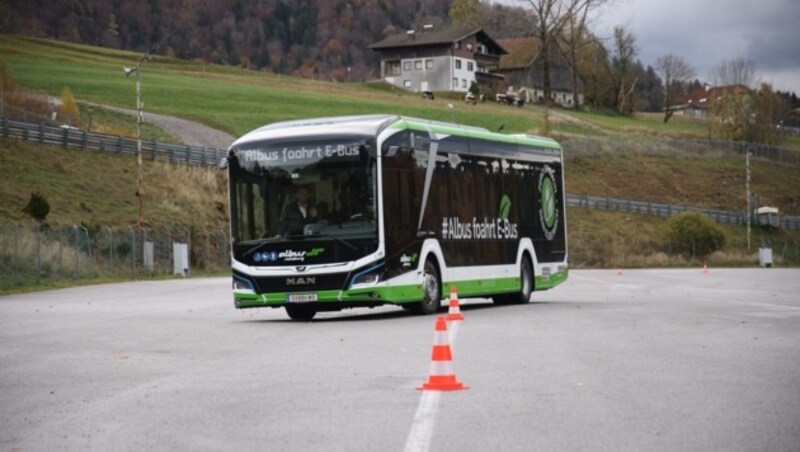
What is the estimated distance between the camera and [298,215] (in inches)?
984

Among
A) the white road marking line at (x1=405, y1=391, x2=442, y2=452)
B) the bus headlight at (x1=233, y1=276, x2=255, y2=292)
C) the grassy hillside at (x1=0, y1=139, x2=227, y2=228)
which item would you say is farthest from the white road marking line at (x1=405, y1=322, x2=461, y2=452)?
the grassy hillside at (x1=0, y1=139, x2=227, y2=228)

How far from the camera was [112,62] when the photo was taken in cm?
13262

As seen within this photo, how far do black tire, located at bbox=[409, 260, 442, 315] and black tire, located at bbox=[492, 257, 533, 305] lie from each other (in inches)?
171

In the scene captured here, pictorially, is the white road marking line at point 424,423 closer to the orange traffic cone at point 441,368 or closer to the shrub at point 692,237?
the orange traffic cone at point 441,368

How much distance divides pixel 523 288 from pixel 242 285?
305 inches

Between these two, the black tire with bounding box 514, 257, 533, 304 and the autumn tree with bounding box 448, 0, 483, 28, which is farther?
the autumn tree with bounding box 448, 0, 483, 28

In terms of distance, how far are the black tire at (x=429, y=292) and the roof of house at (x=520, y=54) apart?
136 m

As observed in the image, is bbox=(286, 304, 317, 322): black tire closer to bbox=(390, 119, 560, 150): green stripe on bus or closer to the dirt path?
bbox=(390, 119, 560, 150): green stripe on bus

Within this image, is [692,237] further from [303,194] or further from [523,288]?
[303,194]

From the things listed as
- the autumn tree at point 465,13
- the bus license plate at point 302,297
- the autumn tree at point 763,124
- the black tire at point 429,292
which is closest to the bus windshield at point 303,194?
the bus license plate at point 302,297

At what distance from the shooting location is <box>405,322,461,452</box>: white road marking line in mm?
9570

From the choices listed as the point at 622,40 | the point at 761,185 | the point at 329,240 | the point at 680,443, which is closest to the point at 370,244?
the point at 329,240

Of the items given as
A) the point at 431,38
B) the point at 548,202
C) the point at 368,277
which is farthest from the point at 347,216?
the point at 431,38

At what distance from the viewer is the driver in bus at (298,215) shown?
2489 centimetres
